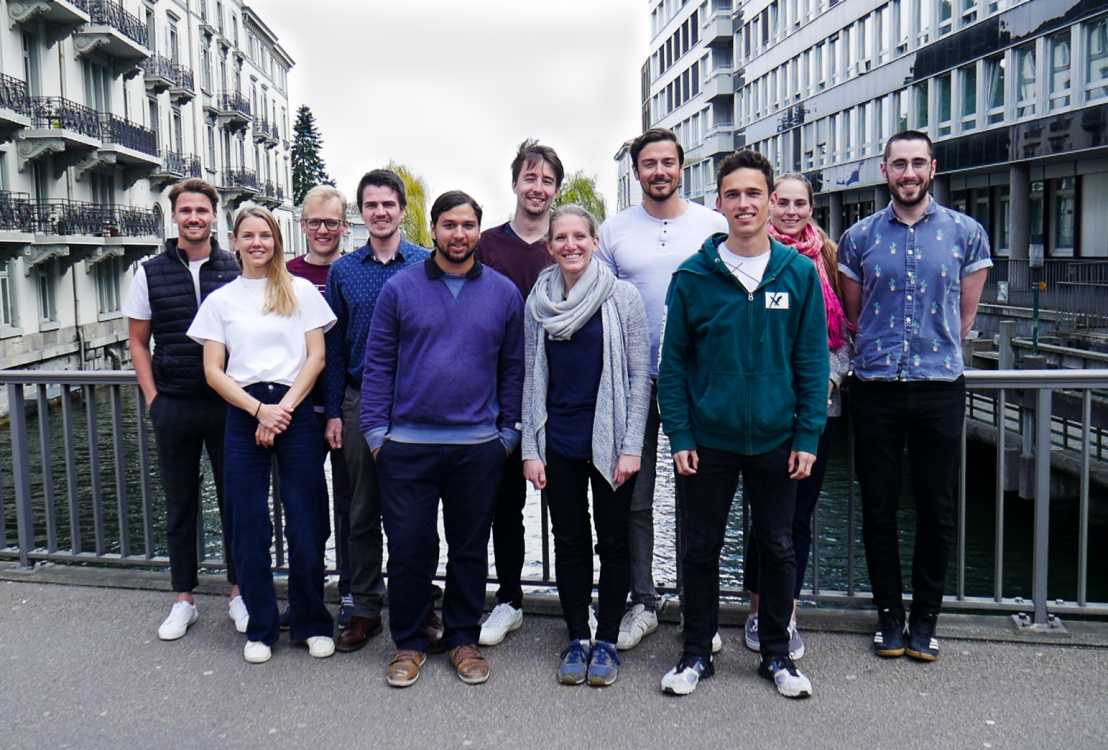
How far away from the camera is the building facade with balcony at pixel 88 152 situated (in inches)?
1047

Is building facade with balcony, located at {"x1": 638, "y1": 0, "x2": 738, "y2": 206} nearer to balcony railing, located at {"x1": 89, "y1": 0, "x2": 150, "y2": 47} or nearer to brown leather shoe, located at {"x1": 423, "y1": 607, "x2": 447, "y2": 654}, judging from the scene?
balcony railing, located at {"x1": 89, "y1": 0, "x2": 150, "y2": 47}

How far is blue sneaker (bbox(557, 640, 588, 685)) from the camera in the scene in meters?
4.51

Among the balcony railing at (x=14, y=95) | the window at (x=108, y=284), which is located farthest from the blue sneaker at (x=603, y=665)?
the window at (x=108, y=284)

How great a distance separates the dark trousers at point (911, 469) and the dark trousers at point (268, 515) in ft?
8.26

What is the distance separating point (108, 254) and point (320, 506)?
98.5 ft

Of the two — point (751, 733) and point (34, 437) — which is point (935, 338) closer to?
point (751, 733)

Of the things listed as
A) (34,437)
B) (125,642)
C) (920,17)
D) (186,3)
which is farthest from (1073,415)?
(186,3)

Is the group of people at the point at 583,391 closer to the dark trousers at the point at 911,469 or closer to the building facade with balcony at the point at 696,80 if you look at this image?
the dark trousers at the point at 911,469

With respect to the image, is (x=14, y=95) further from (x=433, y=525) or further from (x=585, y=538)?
(x=585, y=538)

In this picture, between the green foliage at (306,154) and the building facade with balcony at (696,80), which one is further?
the green foliage at (306,154)

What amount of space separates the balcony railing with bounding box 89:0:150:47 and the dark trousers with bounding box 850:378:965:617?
3189 centimetres

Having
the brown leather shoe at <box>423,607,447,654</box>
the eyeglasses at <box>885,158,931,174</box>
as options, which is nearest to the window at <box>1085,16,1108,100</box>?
the eyeglasses at <box>885,158,931,174</box>

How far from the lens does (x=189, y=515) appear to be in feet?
17.3

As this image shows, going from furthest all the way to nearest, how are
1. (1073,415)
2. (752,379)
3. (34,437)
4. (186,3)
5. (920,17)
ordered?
1. (186,3)
2. (920,17)
3. (34,437)
4. (1073,415)
5. (752,379)
